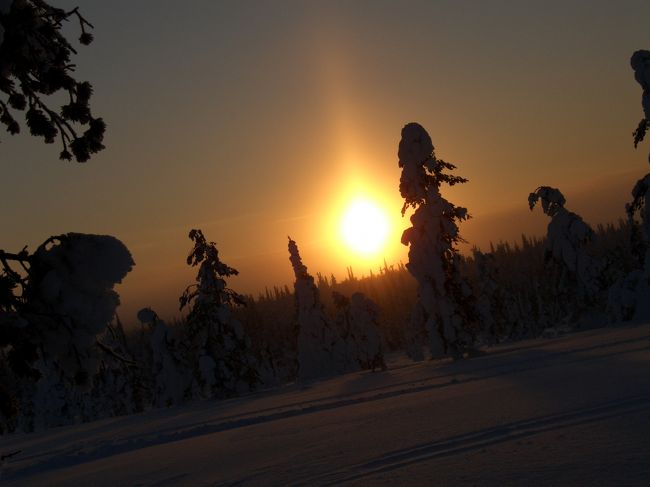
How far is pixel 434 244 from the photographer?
25.5 metres

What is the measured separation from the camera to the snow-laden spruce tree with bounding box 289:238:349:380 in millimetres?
43000

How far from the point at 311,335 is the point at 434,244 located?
19777mm

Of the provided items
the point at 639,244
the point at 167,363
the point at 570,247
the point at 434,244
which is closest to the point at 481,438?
A: the point at 434,244

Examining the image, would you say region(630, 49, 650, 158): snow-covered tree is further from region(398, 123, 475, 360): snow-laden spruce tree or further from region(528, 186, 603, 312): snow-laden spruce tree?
region(528, 186, 603, 312): snow-laden spruce tree

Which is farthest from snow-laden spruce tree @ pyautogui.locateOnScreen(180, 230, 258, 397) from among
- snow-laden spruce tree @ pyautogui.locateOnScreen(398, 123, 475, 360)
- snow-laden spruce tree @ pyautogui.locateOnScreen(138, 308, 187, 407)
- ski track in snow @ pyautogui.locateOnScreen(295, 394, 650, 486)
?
ski track in snow @ pyautogui.locateOnScreen(295, 394, 650, 486)

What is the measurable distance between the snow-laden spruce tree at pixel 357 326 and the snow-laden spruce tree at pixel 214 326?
10698 mm

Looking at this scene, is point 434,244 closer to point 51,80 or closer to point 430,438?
point 430,438

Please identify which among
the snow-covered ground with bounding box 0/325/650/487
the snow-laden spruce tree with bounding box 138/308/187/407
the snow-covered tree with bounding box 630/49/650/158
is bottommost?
the snow-covered ground with bounding box 0/325/650/487

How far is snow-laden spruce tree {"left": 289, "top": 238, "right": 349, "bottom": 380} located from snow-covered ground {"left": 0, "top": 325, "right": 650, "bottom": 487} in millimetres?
25618

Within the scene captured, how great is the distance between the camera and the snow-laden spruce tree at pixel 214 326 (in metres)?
32.8

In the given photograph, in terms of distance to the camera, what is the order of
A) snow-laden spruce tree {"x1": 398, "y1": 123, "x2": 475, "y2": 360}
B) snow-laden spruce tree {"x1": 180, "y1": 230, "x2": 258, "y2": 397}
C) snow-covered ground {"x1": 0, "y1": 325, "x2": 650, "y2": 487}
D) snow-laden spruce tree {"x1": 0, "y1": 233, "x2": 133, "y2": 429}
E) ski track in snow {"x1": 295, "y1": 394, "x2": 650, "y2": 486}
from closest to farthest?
1. snow-laden spruce tree {"x1": 0, "y1": 233, "x2": 133, "y2": 429}
2. snow-covered ground {"x1": 0, "y1": 325, "x2": 650, "y2": 487}
3. ski track in snow {"x1": 295, "y1": 394, "x2": 650, "y2": 486}
4. snow-laden spruce tree {"x1": 398, "y1": 123, "x2": 475, "y2": 360}
5. snow-laden spruce tree {"x1": 180, "y1": 230, "x2": 258, "y2": 397}

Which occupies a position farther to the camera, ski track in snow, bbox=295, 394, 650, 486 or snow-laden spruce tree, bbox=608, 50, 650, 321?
snow-laden spruce tree, bbox=608, 50, 650, 321

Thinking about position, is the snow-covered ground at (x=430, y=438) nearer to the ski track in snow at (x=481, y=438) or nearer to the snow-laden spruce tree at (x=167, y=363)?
the ski track in snow at (x=481, y=438)

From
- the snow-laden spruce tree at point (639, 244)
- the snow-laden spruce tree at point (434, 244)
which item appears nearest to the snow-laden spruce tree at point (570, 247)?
the snow-laden spruce tree at point (639, 244)
